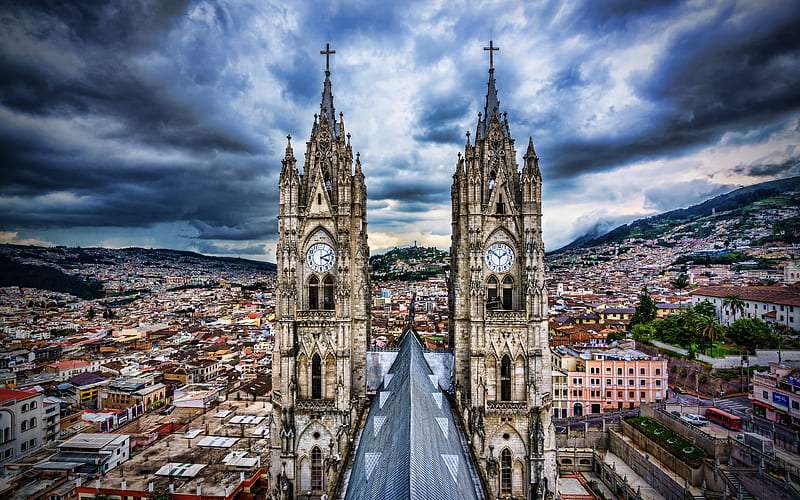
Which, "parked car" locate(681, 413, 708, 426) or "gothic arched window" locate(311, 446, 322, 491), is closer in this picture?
"gothic arched window" locate(311, 446, 322, 491)

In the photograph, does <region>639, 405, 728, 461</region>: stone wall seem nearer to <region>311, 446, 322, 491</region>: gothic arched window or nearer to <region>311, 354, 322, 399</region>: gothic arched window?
<region>311, 446, 322, 491</region>: gothic arched window

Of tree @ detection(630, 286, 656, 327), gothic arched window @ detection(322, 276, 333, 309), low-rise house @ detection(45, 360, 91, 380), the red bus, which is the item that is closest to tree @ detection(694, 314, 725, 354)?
the red bus

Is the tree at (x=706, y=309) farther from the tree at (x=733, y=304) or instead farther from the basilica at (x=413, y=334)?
the basilica at (x=413, y=334)

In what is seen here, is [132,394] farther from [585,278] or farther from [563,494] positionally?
[585,278]

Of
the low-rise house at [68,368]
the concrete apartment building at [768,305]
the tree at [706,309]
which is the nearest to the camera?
the concrete apartment building at [768,305]

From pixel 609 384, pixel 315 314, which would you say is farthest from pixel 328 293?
pixel 609 384

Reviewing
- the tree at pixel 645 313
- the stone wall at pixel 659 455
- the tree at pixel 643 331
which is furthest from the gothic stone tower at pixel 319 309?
the tree at pixel 645 313
